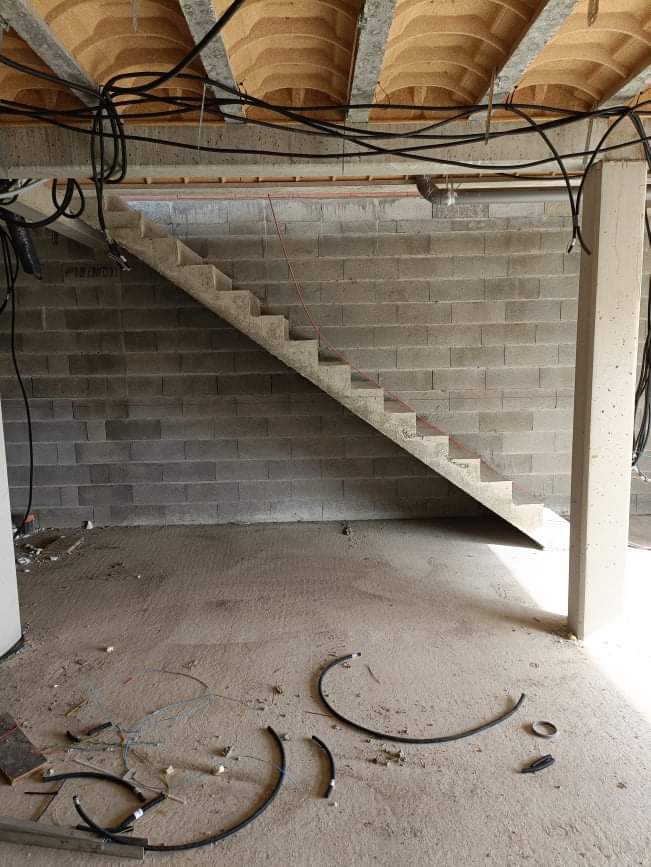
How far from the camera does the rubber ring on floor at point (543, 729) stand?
2695 mm

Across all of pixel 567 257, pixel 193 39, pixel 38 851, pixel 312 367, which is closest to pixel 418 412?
pixel 312 367

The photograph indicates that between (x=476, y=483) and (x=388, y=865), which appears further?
(x=476, y=483)

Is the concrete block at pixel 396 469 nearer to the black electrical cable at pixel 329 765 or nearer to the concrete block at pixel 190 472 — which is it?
the concrete block at pixel 190 472

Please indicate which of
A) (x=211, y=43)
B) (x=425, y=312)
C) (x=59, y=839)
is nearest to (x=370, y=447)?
(x=425, y=312)

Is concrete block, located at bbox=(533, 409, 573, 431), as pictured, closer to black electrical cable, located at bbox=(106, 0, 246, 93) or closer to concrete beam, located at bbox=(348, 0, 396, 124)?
concrete beam, located at bbox=(348, 0, 396, 124)

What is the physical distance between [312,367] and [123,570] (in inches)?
85.6

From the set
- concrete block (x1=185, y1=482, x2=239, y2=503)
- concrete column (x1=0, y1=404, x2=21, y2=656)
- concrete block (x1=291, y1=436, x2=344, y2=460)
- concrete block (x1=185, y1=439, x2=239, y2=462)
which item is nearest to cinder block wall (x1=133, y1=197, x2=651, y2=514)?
concrete block (x1=291, y1=436, x2=344, y2=460)

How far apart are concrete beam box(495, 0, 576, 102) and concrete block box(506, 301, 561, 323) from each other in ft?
9.35

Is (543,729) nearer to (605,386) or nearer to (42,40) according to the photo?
(605,386)

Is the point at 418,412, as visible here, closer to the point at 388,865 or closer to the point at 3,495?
the point at 3,495

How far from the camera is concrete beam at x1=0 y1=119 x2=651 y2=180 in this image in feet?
10.1

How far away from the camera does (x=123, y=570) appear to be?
471cm

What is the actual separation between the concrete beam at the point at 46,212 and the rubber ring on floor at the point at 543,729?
3.97 m

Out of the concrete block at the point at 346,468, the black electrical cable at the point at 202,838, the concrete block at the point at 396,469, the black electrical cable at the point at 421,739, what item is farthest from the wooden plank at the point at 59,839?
the concrete block at the point at 396,469
